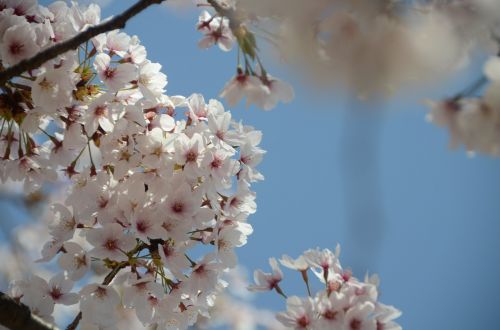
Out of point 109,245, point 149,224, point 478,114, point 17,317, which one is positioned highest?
point 478,114

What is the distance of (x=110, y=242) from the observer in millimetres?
1404

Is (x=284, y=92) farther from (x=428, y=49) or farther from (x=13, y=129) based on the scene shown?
(x=13, y=129)

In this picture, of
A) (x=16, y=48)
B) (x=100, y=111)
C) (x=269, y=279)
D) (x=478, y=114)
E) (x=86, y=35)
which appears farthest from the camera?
(x=269, y=279)

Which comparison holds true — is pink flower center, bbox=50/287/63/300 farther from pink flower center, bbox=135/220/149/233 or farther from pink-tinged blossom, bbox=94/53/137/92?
pink-tinged blossom, bbox=94/53/137/92

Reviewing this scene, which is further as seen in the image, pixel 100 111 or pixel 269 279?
pixel 269 279

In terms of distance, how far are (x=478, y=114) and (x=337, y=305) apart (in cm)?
67


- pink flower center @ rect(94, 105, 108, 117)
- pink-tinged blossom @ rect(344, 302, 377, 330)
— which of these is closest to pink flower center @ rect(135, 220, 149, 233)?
pink flower center @ rect(94, 105, 108, 117)

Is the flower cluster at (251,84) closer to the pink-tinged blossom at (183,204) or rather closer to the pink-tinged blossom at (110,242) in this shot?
Result: the pink-tinged blossom at (183,204)

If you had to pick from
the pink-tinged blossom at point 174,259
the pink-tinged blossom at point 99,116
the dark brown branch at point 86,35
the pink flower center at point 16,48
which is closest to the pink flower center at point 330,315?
the pink-tinged blossom at point 174,259

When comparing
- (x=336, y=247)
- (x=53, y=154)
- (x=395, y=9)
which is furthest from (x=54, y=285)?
(x=395, y=9)

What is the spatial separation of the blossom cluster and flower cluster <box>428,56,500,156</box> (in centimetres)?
67

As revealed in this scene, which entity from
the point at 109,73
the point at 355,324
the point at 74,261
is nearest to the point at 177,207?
the point at 74,261

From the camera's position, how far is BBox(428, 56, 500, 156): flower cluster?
0.91m

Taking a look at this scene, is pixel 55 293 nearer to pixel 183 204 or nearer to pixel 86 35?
pixel 183 204
